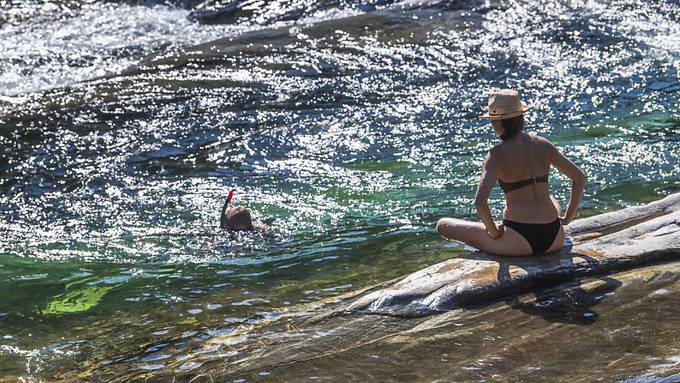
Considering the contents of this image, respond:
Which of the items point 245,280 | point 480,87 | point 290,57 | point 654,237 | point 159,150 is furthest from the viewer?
point 290,57

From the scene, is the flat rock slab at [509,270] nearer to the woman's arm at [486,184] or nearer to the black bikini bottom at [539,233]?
the black bikini bottom at [539,233]

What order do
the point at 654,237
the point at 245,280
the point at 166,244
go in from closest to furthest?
the point at 654,237, the point at 245,280, the point at 166,244

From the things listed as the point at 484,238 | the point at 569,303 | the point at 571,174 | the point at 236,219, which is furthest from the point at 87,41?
the point at 569,303

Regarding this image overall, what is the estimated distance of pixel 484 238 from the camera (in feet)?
22.7

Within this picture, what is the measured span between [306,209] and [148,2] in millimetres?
10428

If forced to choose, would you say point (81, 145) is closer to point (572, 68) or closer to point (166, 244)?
point (166, 244)

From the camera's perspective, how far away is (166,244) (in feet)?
32.7

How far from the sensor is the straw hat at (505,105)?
6.54 meters

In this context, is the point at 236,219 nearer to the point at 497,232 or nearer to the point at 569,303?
the point at 497,232

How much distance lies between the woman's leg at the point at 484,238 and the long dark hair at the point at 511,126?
0.70 metres

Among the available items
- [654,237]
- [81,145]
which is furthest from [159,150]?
[654,237]

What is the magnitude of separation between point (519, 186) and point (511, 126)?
47 centimetres

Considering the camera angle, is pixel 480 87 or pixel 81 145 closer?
pixel 81 145

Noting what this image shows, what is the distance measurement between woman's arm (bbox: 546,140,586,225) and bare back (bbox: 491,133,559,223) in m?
0.04
